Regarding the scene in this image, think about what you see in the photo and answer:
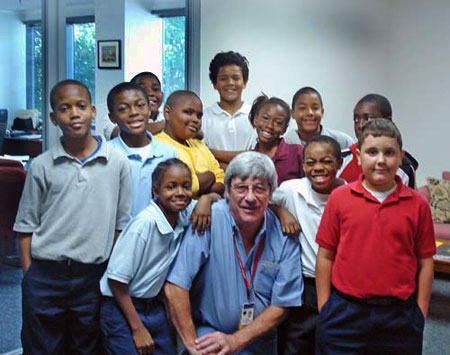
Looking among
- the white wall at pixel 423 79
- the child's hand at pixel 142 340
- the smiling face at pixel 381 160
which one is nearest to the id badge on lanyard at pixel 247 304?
the child's hand at pixel 142 340

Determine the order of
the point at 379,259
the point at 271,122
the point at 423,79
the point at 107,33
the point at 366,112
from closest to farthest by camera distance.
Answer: the point at 379,259
the point at 271,122
the point at 366,112
the point at 107,33
the point at 423,79

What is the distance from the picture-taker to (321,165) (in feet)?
6.97

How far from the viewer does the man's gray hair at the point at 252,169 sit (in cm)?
205

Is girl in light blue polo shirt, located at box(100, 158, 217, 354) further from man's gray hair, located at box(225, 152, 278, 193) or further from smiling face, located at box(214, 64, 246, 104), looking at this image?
smiling face, located at box(214, 64, 246, 104)

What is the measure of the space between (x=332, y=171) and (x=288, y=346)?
76cm

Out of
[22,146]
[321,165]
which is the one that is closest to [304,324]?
[321,165]

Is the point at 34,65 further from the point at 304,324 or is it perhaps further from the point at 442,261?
the point at 442,261

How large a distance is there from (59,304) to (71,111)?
78cm

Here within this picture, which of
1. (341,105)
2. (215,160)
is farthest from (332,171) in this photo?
(341,105)

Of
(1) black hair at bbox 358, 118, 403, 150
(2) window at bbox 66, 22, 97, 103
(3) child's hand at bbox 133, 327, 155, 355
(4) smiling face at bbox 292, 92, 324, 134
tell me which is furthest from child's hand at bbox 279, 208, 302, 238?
(2) window at bbox 66, 22, 97, 103

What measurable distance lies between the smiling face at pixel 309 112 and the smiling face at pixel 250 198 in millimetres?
882

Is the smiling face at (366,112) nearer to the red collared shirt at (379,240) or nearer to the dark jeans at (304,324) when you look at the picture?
the red collared shirt at (379,240)

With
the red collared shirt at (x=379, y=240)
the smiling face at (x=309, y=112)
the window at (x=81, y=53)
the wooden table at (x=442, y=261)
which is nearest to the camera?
the red collared shirt at (x=379, y=240)

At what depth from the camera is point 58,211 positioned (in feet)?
6.81
